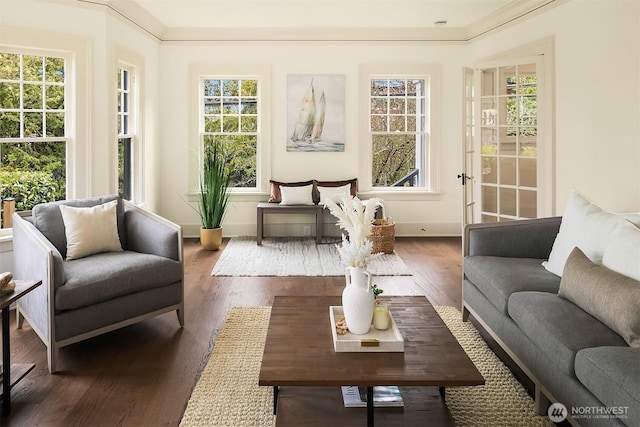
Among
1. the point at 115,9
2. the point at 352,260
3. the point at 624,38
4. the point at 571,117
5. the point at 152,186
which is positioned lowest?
the point at 352,260

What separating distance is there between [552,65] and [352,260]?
145 inches

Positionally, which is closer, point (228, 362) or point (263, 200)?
point (228, 362)

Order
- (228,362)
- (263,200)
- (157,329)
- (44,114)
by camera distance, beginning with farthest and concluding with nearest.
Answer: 1. (263,200)
2. (44,114)
3. (157,329)
4. (228,362)

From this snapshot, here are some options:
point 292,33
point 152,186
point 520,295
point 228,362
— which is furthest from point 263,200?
point 520,295

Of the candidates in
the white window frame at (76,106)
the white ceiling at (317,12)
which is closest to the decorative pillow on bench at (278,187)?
the white ceiling at (317,12)

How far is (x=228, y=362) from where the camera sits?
2883 millimetres

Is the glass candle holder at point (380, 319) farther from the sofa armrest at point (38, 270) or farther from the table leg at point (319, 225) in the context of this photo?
the table leg at point (319, 225)

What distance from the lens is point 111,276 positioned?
3016mm

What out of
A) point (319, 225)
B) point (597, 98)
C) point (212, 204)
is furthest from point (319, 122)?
point (597, 98)

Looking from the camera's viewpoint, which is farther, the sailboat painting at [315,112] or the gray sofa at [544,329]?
the sailboat painting at [315,112]

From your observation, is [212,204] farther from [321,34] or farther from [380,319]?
[380,319]

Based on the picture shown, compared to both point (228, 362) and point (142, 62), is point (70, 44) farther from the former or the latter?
point (228, 362)

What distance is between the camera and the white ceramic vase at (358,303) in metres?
2.22

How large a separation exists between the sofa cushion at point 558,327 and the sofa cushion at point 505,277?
13cm
